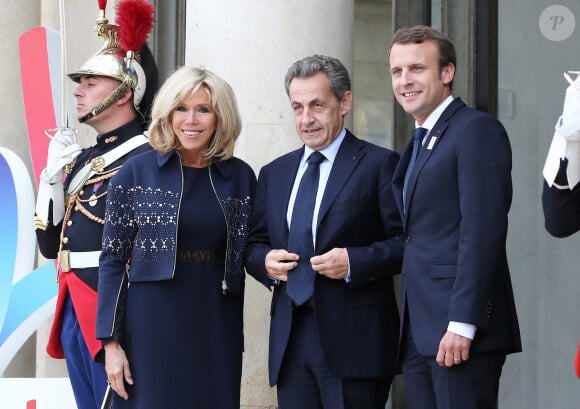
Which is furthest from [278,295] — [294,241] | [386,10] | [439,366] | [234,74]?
[386,10]

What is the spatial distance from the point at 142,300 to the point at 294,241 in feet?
1.96

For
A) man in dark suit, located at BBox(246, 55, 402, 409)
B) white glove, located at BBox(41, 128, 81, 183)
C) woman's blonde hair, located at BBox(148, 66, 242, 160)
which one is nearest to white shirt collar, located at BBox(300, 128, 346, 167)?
man in dark suit, located at BBox(246, 55, 402, 409)

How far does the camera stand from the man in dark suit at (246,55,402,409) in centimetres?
409

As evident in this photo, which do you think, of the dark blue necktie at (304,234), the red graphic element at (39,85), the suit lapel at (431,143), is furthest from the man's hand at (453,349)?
the red graphic element at (39,85)

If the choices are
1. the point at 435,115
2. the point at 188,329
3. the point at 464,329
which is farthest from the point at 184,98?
the point at 464,329

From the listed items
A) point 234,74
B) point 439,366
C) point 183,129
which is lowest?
point 439,366

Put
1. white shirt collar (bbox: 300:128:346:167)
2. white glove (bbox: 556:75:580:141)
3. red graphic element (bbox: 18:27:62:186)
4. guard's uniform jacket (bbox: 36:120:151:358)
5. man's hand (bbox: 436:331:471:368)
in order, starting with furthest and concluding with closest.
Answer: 1. red graphic element (bbox: 18:27:62:186)
2. guard's uniform jacket (bbox: 36:120:151:358)
3. white shirt collar (bbox: 300:128:346:167)
4. man's hand (bbox: 436:331:471:368)
5. white glove (bbox: 556:75:580:141)

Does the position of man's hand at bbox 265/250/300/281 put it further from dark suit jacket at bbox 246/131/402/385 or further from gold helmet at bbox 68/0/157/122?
gold helmet at bbox 68/0/157/122

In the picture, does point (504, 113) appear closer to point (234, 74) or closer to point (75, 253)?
point (234, 74)

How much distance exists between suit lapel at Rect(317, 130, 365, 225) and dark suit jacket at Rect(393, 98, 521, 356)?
1.17 feet

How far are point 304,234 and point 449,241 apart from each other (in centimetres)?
62

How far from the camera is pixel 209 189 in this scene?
4418 millimetres

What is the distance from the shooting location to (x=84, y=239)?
478 centimetres

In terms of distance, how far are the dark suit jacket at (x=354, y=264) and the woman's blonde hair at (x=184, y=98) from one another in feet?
0.96
